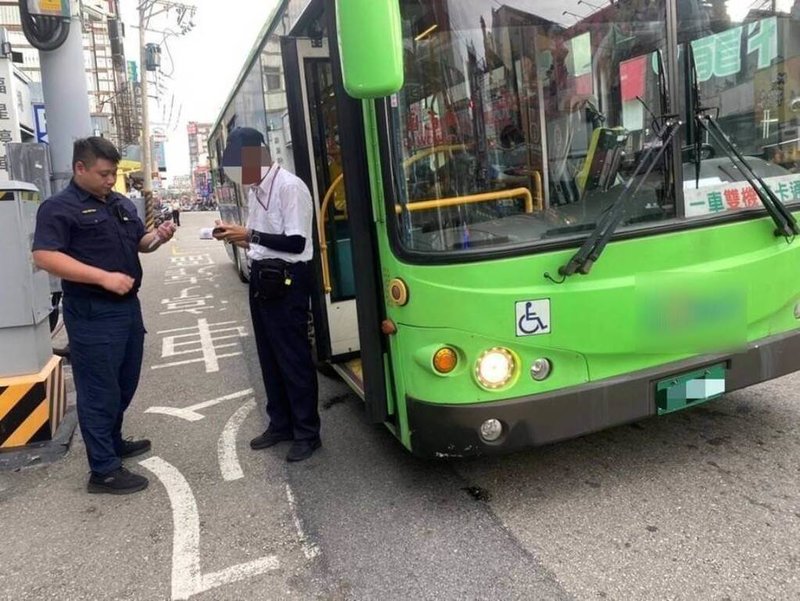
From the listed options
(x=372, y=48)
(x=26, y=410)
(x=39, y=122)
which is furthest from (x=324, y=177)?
(x=39, y=122)

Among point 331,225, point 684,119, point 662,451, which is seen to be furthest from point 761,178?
point 331,225

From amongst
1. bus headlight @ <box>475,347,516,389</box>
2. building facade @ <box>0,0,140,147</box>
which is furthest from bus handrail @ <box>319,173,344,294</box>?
building facade @ <box>0,0,140,147</box>

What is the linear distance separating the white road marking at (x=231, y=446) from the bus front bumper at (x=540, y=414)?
131 centimetres

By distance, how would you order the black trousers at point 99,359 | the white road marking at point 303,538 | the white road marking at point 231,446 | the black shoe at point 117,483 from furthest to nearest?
1. the white road marking at point 231,446
2. the black shoe at point 117,483
3. the black trousers at point 99,359
4. the white road marking at point 303,538

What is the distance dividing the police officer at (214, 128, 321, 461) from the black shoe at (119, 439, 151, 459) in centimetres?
96

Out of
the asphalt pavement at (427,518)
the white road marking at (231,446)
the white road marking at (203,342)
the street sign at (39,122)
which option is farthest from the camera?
the street sign at (39,122)

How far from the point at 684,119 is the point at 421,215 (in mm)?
1220

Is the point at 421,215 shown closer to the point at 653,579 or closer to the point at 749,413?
the point at 653,579

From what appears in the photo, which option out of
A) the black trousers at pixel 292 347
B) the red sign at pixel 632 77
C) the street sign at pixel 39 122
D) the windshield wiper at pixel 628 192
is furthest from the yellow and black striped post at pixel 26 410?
the street sign at pixel 39 122

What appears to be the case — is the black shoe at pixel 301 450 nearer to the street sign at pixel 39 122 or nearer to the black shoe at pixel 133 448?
the black shoe at pixel 133 448

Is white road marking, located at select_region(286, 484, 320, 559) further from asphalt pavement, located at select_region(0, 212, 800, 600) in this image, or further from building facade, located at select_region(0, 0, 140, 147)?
building facade, located at select_region(0, 0, 140, 147)

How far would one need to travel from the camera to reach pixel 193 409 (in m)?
4.67

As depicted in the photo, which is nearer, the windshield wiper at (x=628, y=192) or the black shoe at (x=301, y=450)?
the windshield wiper at (x=628, y=192)

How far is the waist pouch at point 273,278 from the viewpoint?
3.26 meters
